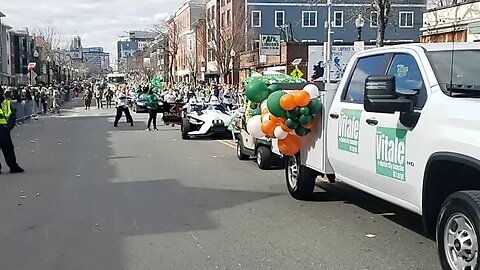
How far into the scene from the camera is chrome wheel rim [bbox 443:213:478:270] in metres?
5.18

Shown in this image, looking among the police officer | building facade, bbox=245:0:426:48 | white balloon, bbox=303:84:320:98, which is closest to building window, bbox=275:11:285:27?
building facade, bbox=245:0:426:48

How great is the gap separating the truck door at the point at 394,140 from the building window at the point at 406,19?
6315 centimetres

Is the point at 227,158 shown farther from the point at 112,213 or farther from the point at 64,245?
the point at 64,245

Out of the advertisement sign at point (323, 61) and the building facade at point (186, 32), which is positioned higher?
the building facade at point (186, 32)

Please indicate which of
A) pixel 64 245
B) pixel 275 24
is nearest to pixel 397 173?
pixel 64 245

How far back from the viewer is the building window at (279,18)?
6769 cm

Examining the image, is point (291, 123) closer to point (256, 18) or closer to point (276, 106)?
point (276, 106)

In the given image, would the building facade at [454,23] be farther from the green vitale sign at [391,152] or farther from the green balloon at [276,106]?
the green vitale sign at [391,152]

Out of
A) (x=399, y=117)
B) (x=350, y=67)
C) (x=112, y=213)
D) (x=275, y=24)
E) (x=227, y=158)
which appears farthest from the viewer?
(x=275, y=24)

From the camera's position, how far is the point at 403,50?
688 centimetres

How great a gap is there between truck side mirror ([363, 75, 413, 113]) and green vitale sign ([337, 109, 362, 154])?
104cm

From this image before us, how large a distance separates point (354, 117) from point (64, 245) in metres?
3.41

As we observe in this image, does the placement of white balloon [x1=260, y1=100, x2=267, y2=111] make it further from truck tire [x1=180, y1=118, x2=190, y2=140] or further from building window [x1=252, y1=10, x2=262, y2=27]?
building window [x1=252, y1=10, x2=262, y2=27]

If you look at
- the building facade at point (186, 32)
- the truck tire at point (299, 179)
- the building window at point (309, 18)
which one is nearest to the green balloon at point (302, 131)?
the truck tire at point (299, 179)
